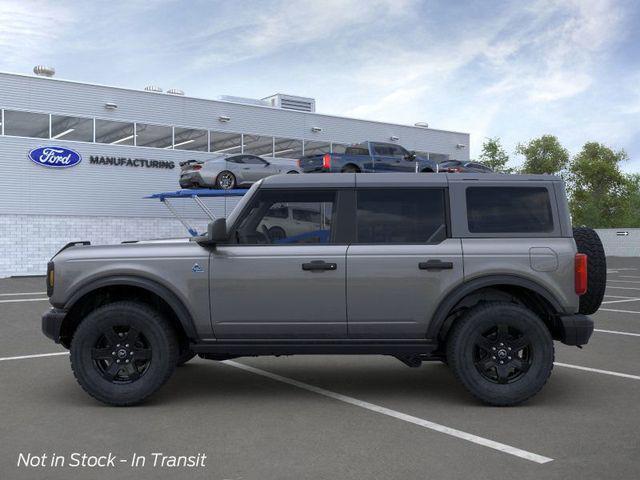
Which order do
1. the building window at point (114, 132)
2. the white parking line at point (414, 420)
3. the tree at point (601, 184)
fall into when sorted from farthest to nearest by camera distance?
1. the tree at point (601, 184)
2. the building window at point (114, 132)
3. the white parking line at point (414, 420)

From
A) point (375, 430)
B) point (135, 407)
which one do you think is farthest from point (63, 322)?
point (375, 430)

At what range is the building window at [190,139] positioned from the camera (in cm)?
3086

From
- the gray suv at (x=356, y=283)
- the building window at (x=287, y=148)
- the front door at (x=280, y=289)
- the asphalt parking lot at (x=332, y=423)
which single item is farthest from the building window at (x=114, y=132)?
the front door at (x=280, y=289)

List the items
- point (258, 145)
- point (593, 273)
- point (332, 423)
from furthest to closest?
point (258, 145)
point (593, 273)
point (332, 423)

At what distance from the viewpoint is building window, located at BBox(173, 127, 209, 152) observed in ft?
101

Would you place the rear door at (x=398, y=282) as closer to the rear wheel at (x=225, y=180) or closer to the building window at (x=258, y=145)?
the rear wheel at (x=225, y=180)

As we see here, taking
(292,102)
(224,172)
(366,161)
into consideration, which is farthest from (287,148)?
(366,161)

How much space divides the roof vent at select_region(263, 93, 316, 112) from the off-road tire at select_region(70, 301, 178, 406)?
30.7 m

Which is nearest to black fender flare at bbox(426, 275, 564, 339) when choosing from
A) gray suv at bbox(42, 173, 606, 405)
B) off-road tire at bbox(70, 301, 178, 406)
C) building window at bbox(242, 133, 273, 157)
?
gray suv at bbox(42, 173, 606, 405)

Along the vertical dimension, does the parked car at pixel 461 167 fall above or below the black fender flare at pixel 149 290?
above

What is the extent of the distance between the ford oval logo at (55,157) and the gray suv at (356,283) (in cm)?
2350

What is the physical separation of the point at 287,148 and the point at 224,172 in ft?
37.7

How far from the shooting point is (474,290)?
5.81 metres

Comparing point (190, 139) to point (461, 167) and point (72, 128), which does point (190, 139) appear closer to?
point (72, 128)
